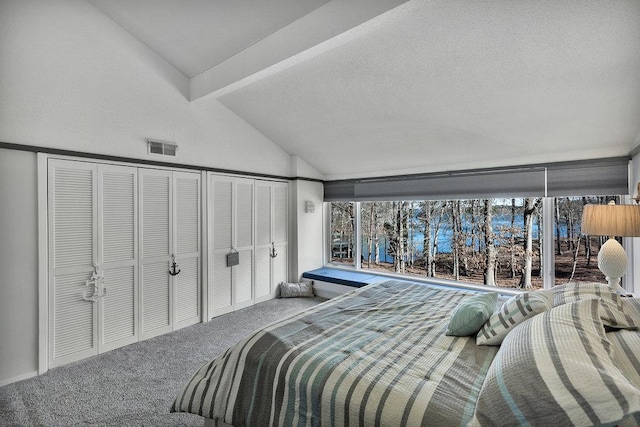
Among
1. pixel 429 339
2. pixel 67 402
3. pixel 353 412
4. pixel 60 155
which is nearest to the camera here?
pixel 353 412

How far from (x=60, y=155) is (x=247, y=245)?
2200mm

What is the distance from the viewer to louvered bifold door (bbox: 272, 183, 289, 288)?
467cm

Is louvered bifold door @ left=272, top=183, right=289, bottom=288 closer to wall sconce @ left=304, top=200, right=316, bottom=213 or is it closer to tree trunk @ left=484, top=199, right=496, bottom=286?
wall sconce @ left=304, top=200, right=316, bottom=213

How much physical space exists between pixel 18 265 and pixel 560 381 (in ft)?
11.3

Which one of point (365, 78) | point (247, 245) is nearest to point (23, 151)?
point (247, 245)

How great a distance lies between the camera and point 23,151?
8.21 feet

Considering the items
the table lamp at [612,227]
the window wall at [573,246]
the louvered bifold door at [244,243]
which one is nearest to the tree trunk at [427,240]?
the window wall at [573,246]

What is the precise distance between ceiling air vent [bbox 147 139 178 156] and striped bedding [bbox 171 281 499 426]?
2.37 meters

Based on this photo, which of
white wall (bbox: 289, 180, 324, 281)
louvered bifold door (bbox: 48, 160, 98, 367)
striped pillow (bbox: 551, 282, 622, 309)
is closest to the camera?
striped pillow (bbox: 551, 282, 622, 309)

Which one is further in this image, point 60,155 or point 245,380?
point 60,155

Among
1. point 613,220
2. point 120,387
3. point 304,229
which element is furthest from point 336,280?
point 613,220

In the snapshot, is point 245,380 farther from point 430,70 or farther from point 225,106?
point 225,106

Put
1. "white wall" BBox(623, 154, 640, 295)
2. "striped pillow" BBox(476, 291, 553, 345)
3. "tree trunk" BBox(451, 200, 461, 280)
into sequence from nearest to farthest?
"striped pillow" BBox(476, 291, 553, 345)
"white wall" BBox(623, 154, 640, 295)
"tree trunk" BBox(451, 200, 461, 280)

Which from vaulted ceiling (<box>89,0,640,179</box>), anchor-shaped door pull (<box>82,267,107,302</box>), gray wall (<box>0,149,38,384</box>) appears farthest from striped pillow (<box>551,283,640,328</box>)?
gray wall (<box>0,149,38,384</box>)
